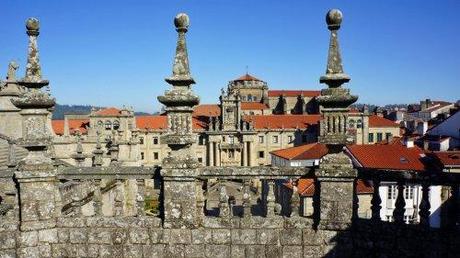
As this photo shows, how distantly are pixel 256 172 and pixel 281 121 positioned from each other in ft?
216

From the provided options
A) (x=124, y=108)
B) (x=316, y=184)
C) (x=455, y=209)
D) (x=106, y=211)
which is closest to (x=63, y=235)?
(x=316, y=184)

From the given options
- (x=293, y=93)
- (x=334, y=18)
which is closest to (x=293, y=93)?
(x=293, y=93)

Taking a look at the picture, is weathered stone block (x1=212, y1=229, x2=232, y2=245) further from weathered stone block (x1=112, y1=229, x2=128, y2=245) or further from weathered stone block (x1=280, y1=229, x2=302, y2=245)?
weathered stone block (x1=112, y1=229, x2=128, y2=245)

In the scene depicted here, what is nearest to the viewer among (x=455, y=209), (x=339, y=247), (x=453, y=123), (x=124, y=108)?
(x=455, y=209)

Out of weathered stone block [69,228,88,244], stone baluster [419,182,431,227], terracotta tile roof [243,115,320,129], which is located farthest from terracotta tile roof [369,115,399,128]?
weathered stone block [69,228,88,244]

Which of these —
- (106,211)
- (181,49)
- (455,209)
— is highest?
(181,49)

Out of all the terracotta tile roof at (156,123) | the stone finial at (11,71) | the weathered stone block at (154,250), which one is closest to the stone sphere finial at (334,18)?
the weathered stone block at (154,250)

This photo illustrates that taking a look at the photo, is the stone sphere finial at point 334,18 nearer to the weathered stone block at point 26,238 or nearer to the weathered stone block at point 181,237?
the weathered stone block at point 181,237

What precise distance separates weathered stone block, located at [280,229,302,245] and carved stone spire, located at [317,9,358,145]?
1.52 metres

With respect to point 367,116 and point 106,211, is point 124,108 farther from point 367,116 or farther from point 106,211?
point 106,211

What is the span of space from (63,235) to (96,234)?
1.86ft

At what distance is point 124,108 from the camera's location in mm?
67688

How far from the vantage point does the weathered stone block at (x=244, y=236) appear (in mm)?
6477

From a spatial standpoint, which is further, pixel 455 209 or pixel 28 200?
pixel 28 200
